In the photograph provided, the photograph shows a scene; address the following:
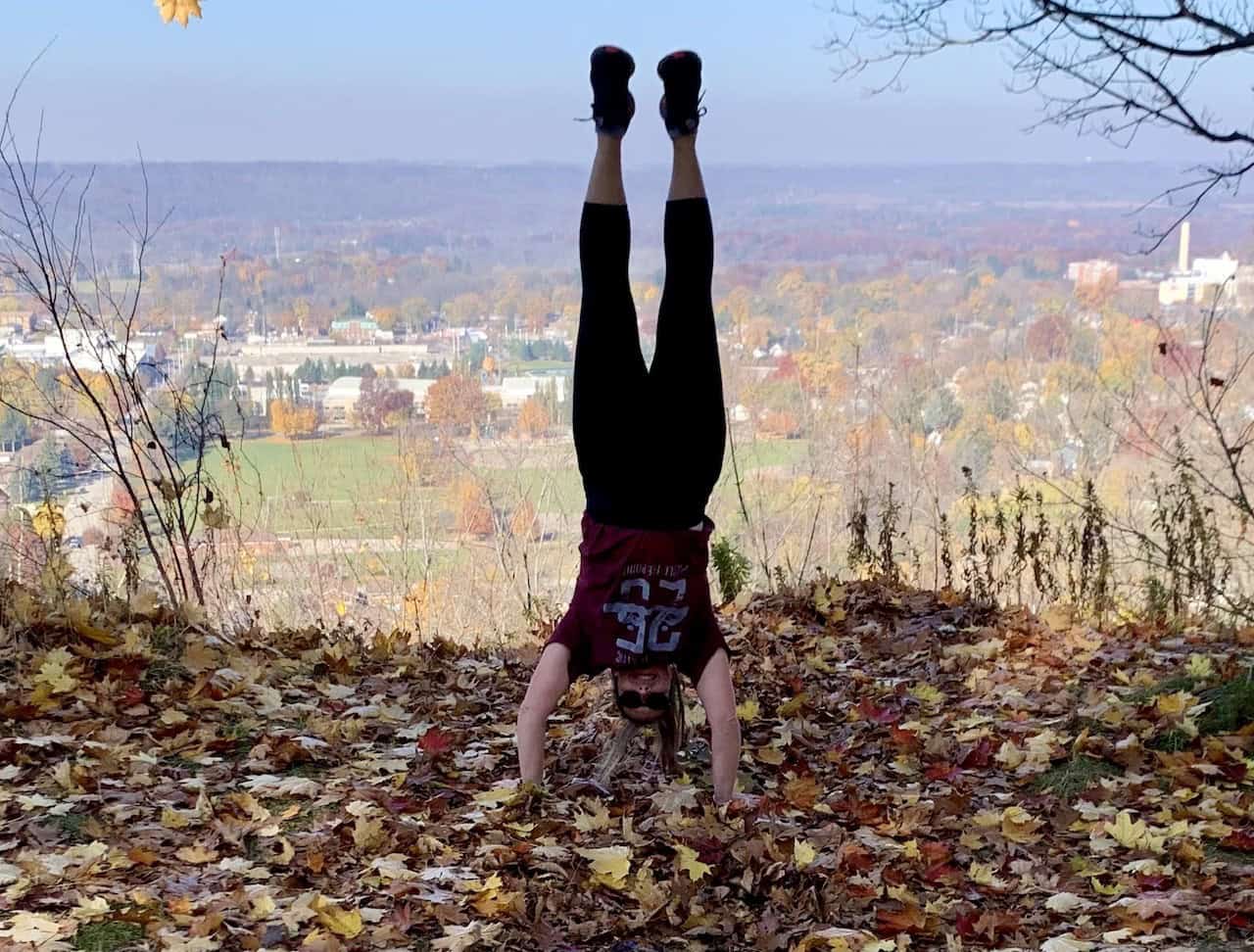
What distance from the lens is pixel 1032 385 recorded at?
1531 centimetres

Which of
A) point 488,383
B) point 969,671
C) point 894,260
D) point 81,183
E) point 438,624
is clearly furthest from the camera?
point 894,260

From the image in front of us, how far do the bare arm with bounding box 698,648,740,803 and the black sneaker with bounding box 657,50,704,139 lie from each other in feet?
6.52

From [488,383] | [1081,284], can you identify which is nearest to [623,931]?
[488,383]

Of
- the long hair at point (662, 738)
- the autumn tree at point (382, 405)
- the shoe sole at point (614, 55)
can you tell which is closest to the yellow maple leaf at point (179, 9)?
the shoe sole at point (614, 55)

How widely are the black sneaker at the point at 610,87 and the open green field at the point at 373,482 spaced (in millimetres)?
5131

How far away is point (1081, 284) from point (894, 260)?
289 centimetres

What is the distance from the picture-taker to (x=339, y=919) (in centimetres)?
360

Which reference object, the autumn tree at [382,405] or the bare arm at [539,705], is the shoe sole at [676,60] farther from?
the autumn tree at [382,405]

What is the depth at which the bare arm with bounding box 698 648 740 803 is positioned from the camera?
4691 mm

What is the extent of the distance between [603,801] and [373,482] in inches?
308

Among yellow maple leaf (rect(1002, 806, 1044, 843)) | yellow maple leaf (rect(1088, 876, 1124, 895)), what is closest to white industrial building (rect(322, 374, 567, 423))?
yellow maple leaf (rect(1002, 806, 1044, 843))

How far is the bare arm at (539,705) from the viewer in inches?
186

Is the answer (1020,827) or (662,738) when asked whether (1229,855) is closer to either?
(1020,827)

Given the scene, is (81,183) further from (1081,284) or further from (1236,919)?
(1081,284)
